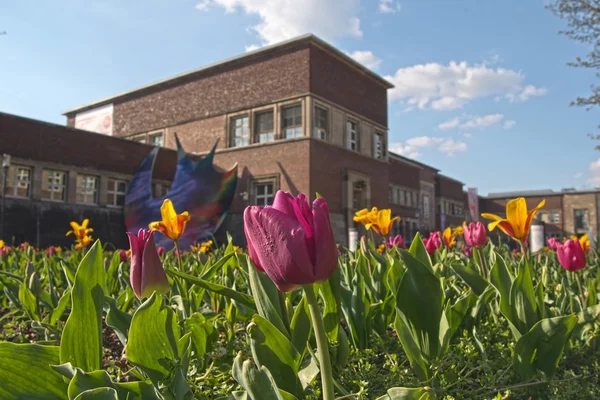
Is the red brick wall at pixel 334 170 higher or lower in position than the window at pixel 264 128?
lower

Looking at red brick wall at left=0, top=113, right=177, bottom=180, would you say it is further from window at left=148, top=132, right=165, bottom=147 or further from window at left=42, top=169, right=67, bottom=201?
window at left=148, top=132, right=165, bottom=147

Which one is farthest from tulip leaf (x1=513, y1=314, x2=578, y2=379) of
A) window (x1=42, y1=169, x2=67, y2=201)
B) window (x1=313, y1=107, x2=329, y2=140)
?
window (x1=313, y1=107, x2=329, y2=140)

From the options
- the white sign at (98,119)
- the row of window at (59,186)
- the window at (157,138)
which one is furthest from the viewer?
the white sign at (98,119)

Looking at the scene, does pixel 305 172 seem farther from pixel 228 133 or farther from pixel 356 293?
pixel 356 293

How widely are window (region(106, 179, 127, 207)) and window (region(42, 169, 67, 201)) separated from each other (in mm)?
1751

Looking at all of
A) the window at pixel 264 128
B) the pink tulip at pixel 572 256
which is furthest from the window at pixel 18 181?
the pink tulip at pixel 572 256

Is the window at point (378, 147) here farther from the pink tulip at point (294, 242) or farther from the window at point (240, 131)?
the pink tulip at point (294, 242)

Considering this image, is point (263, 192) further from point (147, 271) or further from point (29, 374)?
point (29, 374)

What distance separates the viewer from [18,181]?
1605 cm

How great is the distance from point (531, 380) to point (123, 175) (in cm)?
1963

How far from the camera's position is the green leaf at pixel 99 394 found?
80 centimetres

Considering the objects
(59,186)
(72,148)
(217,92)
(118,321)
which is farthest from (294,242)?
(217,92)

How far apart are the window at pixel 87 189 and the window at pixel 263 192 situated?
22.1 ft

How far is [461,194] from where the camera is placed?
44.2 meters
